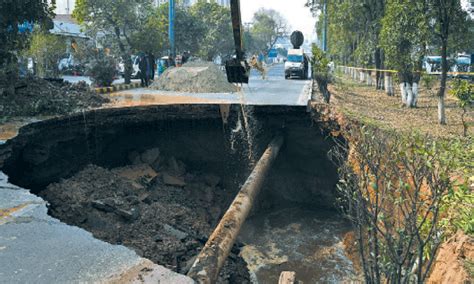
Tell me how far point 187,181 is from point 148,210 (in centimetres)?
304

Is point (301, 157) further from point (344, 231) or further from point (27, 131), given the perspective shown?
point (27, 131)

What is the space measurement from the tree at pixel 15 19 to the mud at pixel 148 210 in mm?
3307

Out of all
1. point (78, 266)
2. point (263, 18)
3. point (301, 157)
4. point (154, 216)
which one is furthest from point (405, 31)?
point (263, 18)

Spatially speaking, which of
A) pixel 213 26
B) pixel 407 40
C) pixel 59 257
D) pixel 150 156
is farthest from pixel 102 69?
pixel 213 26

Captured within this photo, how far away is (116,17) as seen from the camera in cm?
1834

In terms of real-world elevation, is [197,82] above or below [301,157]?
above

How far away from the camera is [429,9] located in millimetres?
11883

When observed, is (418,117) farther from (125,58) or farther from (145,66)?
(125,58)

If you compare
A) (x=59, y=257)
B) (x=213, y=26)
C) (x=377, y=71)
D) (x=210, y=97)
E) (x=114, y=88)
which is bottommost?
(x=59, y=257)

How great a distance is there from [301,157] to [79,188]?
6310 mm

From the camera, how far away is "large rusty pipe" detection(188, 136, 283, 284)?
3748mm

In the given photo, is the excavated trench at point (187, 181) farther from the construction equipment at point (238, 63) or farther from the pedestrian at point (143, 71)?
the pedestrian at point (143, 71)

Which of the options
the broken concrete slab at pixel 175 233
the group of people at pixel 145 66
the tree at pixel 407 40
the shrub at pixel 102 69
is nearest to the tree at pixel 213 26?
the group of people at pixel 145 66

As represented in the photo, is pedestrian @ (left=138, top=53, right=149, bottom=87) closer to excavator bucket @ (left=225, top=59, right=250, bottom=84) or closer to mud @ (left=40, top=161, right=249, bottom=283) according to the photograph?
mud @ (left=40, top=161, right=249, bottom=283)
